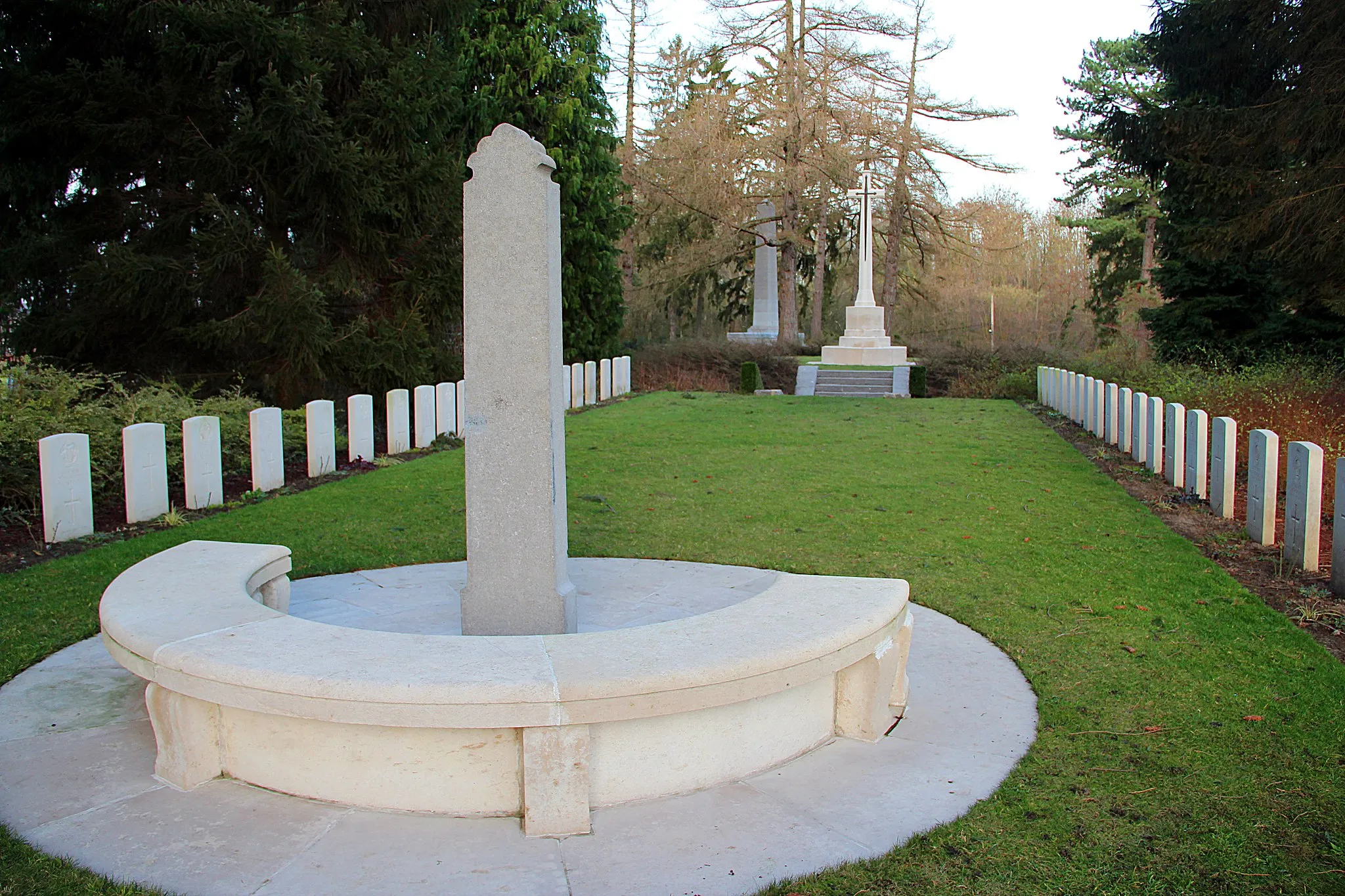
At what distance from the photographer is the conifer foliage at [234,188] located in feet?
47.4

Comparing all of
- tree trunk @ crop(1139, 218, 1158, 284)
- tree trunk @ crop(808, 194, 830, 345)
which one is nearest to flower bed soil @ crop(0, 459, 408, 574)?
tree trunk @ crop(808, 194, 830, 345)

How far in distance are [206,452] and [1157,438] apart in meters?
10.4

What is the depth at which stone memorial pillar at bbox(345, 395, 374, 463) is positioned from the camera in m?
12.5

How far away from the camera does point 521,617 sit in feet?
15.7

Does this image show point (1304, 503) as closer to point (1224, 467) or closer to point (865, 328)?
point (1224, 467)

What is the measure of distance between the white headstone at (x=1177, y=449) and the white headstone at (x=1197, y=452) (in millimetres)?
347

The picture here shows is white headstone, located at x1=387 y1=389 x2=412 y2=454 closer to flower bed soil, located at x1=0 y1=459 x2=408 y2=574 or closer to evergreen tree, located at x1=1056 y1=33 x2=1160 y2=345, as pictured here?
flower bed soil, located at x1=0 y1=459 x2=408 y2=574

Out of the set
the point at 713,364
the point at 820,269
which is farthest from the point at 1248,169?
the point at 820,269

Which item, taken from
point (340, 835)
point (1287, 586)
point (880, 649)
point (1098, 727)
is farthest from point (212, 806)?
A: point (1287, 586)

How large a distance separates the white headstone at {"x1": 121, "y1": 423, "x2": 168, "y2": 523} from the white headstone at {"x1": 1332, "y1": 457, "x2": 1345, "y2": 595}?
9.27 m

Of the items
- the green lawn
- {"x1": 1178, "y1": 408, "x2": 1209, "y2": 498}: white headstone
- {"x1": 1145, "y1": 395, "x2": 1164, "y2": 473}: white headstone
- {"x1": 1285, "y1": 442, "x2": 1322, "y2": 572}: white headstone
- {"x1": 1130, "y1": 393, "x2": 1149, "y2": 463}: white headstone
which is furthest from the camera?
{"x1": 1130, "y1": 393, "x2": 1149, "y2": 463}: white headstone

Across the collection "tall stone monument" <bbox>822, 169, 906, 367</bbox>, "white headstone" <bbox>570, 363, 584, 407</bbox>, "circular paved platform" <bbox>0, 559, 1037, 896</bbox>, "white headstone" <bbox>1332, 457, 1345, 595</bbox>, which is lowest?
"circular paved platform" <bbox>0, 559, 1037, 896</bbox>

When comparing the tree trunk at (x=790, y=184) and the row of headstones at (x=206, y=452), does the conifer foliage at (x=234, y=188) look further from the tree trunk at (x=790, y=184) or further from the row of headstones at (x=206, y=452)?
the tree trunk at (x=790, y=184)

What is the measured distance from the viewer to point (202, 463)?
954 centimetres
